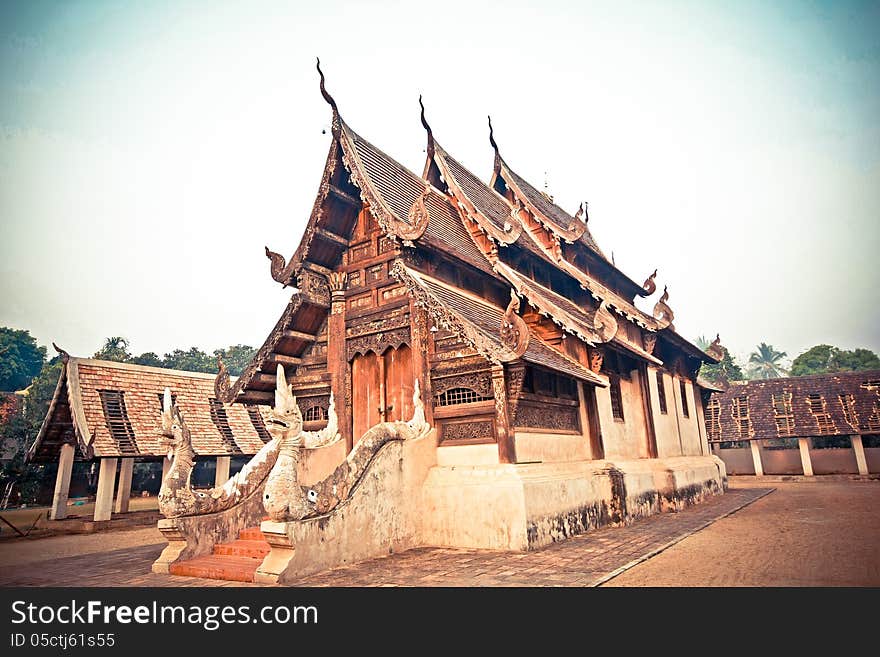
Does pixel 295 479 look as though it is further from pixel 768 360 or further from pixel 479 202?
pixel 768 360

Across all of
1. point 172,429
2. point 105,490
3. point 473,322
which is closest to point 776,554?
point 473,322

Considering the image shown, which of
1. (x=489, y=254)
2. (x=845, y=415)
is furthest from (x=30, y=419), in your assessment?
(x=845, y=415)

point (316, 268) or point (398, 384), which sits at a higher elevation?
point (316, 268)

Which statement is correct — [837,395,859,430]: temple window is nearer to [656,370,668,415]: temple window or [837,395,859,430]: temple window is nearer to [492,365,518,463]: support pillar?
[656,370,668,415]: temple window

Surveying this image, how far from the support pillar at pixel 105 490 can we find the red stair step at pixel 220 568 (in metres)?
9.09

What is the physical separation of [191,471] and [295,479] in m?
1.69

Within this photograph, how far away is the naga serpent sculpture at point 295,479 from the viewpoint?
6.16 meters

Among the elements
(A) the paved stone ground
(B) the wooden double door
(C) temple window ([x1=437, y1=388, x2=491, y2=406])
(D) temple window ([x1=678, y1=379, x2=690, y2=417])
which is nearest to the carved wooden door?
(B) the wooden double door

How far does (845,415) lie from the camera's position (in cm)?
2439

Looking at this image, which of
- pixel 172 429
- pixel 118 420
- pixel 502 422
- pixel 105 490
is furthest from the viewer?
pixel 118 420

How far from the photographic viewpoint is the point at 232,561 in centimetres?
696

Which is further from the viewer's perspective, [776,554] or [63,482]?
[63,482]
